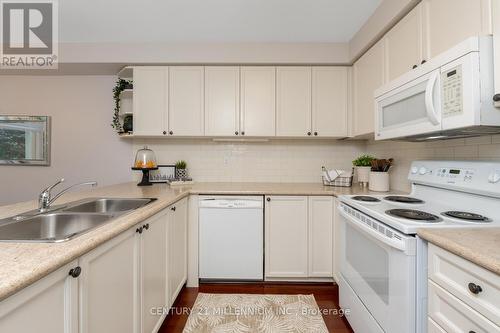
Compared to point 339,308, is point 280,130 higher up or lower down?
higher up

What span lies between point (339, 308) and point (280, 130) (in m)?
1.71

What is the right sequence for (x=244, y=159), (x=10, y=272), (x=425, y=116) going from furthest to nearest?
(x=244, y=159), (x=425, y=116), (x=10, y=272)

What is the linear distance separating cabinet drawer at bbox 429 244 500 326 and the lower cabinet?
1.20 meters

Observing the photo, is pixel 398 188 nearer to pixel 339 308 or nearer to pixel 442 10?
pixel 339 308

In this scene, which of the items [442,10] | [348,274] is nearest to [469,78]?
[442,10]

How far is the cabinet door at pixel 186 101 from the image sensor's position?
2.49 m

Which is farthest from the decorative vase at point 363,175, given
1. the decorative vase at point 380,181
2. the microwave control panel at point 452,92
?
the microwave control panel at point 452,92

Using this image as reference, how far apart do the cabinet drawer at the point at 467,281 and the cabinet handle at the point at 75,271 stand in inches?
51.1

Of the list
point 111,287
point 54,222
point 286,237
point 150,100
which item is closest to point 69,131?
point 150,100

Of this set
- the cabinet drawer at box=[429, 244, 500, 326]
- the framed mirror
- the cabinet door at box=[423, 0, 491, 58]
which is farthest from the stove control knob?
the framed mirror

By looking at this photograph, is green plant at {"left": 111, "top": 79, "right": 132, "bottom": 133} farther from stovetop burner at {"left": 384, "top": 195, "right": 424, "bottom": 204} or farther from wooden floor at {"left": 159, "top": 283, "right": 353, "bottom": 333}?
stovetop burner at {"left": 384, "top": 195, "right": 424, "bottom": 204}

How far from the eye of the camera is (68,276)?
0.75 meters

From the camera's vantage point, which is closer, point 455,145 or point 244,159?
point 455,145

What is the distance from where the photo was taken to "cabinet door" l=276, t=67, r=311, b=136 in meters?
2.49
